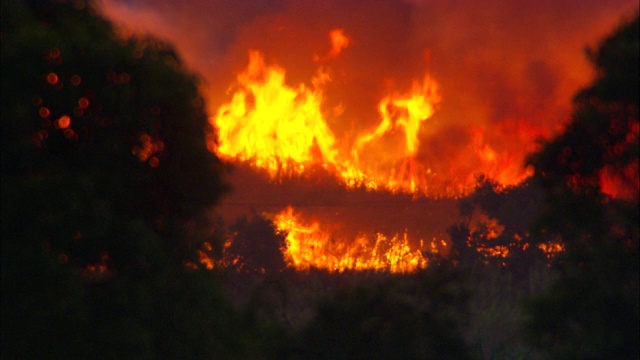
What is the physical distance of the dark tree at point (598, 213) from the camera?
18391 mm

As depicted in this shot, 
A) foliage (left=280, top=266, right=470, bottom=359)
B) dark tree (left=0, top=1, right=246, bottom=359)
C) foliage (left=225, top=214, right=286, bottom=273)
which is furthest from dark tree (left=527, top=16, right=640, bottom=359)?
foliage (left=225, top=214, right=286, bottom=273)

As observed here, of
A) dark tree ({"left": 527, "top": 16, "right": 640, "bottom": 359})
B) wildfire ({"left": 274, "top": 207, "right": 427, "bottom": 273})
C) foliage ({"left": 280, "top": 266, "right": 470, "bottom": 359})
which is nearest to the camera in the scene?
dark tree ({"left": 527, "top": 16, "right": 640, "bottom": 359})

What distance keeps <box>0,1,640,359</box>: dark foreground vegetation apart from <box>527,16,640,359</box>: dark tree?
30 millimetres

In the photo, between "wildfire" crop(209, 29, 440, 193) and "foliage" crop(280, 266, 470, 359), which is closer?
"foliage" crop(280, 266, 470, 359)

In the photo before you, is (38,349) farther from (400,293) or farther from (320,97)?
(320,97)

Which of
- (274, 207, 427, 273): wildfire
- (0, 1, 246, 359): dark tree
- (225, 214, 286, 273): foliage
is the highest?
(274, 207, 427, 273): wildfire

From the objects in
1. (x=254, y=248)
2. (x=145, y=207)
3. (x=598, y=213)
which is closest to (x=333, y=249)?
(x=254, y=248)

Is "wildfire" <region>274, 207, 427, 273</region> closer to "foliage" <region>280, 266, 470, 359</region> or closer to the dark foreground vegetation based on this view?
"foliage" <region>280, 266, 470, 359</region>

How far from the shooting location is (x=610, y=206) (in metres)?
19.2

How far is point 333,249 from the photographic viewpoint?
2505 inches

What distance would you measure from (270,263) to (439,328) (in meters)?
24.5

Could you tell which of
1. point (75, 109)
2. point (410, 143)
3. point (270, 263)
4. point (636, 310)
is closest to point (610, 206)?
point (636, 310)

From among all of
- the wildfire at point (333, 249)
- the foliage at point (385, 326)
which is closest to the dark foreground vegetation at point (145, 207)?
the foliage at point (385, 326)

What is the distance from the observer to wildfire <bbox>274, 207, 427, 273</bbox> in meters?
55.6
